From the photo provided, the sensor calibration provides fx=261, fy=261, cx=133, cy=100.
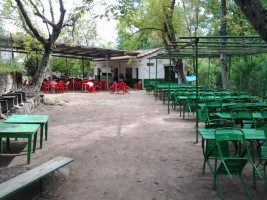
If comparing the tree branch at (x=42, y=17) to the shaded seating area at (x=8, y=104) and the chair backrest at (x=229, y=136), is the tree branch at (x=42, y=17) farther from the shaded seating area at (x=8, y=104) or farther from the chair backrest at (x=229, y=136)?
the chair backrest at (x=229, y=136)

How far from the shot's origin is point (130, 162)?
4.68m

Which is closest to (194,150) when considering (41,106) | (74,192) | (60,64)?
(74,192)

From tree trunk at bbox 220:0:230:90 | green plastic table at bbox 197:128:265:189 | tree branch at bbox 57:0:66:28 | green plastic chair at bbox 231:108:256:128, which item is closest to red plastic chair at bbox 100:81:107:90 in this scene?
tree branch at bbox 57:0:66:28

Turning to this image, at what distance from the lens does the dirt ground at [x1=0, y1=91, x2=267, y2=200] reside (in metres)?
3.50

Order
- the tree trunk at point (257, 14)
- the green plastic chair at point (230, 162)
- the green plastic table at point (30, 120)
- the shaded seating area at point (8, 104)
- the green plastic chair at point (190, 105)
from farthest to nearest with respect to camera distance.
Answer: the green plastic chair at point (190, 105)
the shaded seating area at point (8, 104)
the green plastic table at point (30, 120)
the green plastic chair at point (230, 162)
the tree trunk at point (257, 14)

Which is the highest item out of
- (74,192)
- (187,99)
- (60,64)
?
(60,64)

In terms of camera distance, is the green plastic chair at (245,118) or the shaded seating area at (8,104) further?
the shaded seating area at (8,104)

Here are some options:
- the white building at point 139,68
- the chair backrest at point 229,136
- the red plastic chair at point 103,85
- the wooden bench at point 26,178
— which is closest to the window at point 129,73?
the white building at point 139,68

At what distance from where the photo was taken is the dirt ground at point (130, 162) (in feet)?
11.5

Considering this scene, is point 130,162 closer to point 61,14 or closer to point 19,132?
point 19,132

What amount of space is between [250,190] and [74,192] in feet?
7.79

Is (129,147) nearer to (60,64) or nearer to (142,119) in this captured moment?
(142,119)

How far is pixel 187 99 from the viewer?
8.42 metres

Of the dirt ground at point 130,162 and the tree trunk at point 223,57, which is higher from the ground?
the tree trunk at point 223,57
